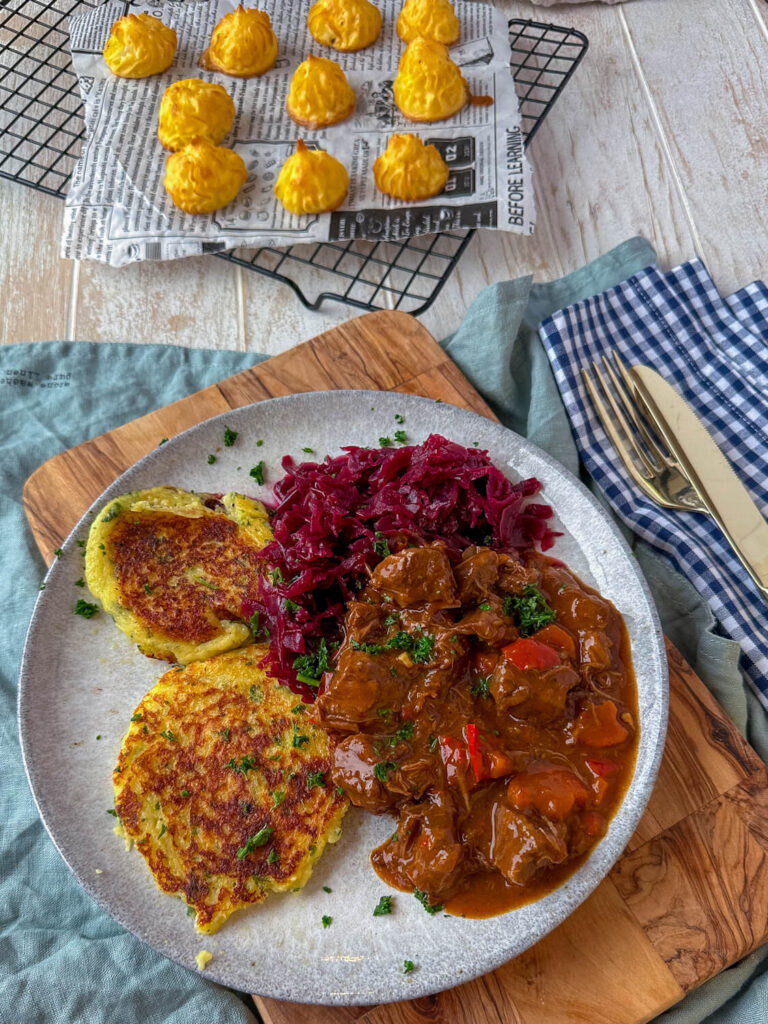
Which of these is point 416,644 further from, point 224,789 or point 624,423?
point 624,423

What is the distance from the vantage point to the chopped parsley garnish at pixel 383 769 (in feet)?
11.7

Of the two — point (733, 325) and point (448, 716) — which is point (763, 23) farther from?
point (448, 716)

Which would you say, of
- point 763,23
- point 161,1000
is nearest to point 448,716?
point 161,1000

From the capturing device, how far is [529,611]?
153 inches

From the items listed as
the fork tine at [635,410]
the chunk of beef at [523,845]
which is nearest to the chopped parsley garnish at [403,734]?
the chunk of beef at [523,845]

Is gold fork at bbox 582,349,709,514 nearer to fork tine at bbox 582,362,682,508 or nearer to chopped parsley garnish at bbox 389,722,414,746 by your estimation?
fork tine at bbox 582,362,682,508

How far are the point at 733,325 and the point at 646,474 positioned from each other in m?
1.28

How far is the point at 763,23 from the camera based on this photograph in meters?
6.86

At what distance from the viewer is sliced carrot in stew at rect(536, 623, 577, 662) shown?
12.6 ft

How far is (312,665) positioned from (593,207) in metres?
4.04

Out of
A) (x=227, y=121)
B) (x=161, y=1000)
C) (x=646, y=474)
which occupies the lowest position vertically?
(x=161, y=1000)

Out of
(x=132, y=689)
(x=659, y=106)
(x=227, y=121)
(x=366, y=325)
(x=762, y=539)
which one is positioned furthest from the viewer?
(x=659, y=106)

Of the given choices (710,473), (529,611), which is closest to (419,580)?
(529,611)

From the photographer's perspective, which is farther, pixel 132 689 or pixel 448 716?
pixel 132 689
